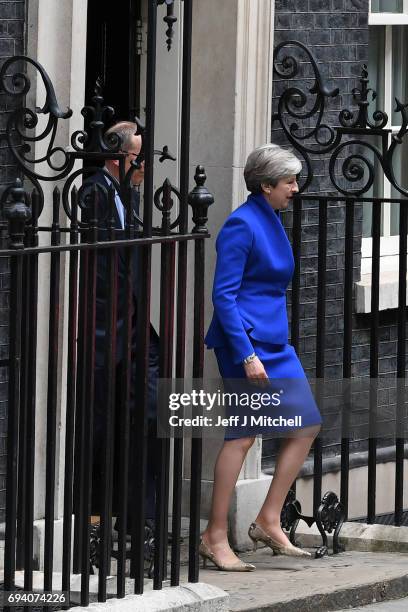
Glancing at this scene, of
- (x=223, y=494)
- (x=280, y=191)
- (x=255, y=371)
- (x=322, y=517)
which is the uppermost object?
(x=280, y=191)

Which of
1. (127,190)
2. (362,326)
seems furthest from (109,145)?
(362,326)

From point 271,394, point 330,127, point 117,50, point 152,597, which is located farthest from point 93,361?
point 117,50

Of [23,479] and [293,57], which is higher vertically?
[293,57]

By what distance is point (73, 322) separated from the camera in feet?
19.5

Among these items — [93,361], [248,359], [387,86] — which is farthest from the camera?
[387,86]

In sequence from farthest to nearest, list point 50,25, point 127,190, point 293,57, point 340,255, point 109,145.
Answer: point 340,255, point 293,57, point 50,25, point 109,145, point 127,190

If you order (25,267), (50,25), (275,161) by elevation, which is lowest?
(25,267)

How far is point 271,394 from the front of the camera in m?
7.38

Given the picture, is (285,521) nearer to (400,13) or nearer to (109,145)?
(109,145)

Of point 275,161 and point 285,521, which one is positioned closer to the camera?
point 275,161

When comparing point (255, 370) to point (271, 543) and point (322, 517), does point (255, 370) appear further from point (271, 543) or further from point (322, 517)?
point (322, 517)

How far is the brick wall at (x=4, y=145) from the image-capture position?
7.30 metres

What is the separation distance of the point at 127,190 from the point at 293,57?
2479mm

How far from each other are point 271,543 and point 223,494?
40 cm
